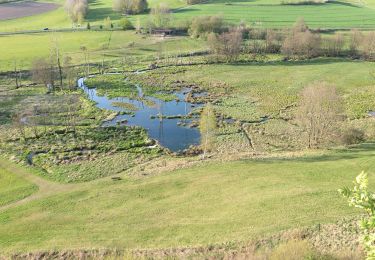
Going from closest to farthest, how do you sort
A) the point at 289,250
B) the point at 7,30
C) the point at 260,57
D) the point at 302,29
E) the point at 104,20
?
the point at 289,250, the point at 260,57, the point at 302,29, the point at 7,30, the point at 104,20

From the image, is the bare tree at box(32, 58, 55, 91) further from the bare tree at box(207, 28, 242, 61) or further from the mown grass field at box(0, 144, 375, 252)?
the mown grass field at box(0, 144, 375, 252)

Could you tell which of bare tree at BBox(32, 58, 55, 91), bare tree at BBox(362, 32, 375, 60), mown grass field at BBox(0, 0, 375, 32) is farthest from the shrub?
mown grass field at BBox(0, 0, 375, 32)

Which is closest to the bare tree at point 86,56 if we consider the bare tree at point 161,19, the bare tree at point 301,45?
the bare tree at point 161,19

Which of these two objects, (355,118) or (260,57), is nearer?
(355,118)

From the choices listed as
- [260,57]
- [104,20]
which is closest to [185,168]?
[260,57]

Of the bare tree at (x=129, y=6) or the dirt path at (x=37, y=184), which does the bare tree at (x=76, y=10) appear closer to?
the bare tree at (x=129, y=6)

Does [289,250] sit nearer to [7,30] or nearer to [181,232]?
[181,232]
